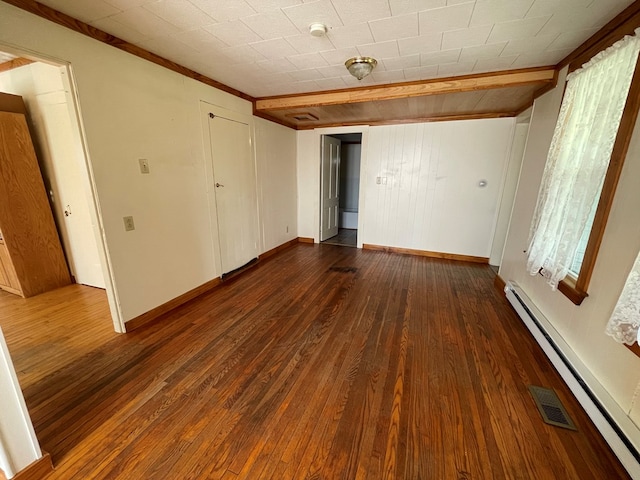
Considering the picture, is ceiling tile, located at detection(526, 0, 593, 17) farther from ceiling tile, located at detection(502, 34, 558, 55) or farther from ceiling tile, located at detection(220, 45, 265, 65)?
ceiling tile, located at detection(220, 45, 265, 65)

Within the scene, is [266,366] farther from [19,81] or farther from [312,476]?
[19,81]

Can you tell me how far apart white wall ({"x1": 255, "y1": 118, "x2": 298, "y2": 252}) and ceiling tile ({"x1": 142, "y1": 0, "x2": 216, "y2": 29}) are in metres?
1.97

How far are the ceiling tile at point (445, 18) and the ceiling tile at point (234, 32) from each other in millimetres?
1209

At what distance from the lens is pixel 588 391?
4.91ft

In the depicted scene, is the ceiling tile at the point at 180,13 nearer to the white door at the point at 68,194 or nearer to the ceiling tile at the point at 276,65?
the ceiling tile at the point at 276,65

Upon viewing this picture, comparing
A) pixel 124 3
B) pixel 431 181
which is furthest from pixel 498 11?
pixel 431 181

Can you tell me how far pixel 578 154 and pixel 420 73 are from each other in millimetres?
1583

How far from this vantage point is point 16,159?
8.66 ft

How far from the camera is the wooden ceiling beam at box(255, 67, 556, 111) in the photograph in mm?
2488

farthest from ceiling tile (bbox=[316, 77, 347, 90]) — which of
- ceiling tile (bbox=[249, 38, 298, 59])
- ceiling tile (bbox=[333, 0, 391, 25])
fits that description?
ceiling tile (bbox=[333, 0, 391, 25])

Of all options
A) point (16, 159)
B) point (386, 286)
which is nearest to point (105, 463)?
point (386, 286)

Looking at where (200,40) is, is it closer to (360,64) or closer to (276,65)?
(276,65)

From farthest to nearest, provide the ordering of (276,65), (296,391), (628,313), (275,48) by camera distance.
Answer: (276,65) < (275,48) < (296,391) < (628,313)

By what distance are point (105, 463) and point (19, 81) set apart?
379 centimetres
